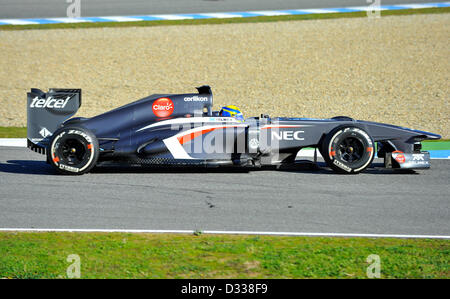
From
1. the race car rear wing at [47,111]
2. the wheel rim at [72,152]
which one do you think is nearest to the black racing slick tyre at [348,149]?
the wheel rim at [72,152]

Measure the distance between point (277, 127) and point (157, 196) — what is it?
2.62 m

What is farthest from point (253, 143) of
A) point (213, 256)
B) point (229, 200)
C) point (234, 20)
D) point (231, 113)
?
point (234, 20)

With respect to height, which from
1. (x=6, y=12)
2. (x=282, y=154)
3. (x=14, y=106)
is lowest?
(x=282, y=154)

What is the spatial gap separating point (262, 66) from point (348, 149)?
44.1 ft

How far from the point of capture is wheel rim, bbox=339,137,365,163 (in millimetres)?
9359

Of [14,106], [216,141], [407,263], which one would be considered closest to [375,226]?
[407,263]

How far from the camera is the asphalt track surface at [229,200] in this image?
6389 mm

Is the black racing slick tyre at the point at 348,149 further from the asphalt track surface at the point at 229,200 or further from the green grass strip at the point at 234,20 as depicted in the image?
the green grass strip at the point at 234,20

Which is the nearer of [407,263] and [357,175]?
[407,263]

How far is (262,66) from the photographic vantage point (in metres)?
22.5

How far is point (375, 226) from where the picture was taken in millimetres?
6332

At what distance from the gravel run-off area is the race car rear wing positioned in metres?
8.22

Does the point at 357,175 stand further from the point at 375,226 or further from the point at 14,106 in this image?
the point at 14,106

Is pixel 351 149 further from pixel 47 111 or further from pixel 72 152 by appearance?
pixel 47 111
